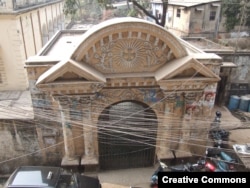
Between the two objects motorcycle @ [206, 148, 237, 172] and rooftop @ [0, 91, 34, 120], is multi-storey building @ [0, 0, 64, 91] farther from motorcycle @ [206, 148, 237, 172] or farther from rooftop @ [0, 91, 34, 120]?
motorcycle @ [206, 148, 237, 172]

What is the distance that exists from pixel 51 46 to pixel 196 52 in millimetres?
7725

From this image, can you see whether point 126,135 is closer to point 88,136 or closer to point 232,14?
point 88,136

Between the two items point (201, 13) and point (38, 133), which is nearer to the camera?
point (38, 133)

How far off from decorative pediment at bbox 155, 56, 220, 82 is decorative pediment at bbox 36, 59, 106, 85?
225 centimetres

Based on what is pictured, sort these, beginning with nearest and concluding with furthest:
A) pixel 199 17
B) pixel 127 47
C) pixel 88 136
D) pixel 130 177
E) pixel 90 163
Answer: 1. pixel 127 47
2. pixel 88 136
3. pixel 90 163
4. pixel 130 177
5. pixel 199 17

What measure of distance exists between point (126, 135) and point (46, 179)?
13.2 ft

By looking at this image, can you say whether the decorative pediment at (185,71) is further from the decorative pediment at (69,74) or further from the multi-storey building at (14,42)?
the multi-storey building at (14,42)

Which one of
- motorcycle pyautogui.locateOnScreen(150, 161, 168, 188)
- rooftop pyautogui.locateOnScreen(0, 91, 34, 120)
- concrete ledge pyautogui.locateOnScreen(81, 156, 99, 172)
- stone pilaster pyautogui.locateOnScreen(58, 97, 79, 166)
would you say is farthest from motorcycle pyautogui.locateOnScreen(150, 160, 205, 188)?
rooftop pyautogui.locateOnScreen(0, 91, 34, 120)

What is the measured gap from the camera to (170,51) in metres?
9.25

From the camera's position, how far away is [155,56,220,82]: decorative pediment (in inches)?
352

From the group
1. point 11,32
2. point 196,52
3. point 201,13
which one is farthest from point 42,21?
point 196,52

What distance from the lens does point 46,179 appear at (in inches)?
324

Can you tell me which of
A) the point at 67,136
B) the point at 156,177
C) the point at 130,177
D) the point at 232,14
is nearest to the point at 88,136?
the point at 67,136

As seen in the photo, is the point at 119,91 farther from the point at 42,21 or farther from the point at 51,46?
the point at 42,21
